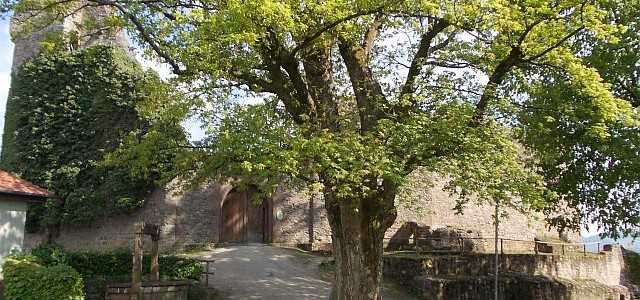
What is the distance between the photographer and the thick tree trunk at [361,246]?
10.6m

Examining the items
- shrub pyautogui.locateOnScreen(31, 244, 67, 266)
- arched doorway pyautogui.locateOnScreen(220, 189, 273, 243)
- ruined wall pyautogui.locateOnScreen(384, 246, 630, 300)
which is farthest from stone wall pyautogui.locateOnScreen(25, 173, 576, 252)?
shrub pyautogui.locateOnScreen(31, 244, 67, 266)

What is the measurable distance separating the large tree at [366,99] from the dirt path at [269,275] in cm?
402

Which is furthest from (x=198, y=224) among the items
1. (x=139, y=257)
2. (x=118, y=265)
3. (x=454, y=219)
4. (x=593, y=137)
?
(x=593, y=137)

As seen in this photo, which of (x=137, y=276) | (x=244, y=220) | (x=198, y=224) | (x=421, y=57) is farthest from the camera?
(x=244, y=220)

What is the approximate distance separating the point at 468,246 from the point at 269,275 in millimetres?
7316

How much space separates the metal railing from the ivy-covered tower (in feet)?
33.8

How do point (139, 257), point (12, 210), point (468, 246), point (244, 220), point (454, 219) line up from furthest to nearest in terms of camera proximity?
point (454, 219), point (244, 220), point (468, 246), point (12, 210), point (139, 257)

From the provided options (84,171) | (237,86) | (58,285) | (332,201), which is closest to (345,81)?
(237,86)

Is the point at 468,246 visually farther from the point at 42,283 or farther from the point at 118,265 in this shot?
the point at 42,283

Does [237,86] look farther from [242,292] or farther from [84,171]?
[84,171]

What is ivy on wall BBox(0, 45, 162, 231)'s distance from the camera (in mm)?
21094

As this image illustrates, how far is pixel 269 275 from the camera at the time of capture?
56.4ft

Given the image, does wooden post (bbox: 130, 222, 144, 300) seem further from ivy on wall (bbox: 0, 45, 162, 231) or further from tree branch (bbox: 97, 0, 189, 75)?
ivy on wall (bbox: 0, 45, 162, 231)

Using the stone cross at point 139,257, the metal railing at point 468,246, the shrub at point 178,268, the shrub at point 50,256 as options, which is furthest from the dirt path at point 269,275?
the shrub at point 50,256
